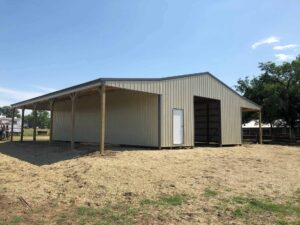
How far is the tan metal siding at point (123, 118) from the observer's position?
50.1 ft

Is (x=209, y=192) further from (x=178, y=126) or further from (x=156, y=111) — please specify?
(x=178, y=126)

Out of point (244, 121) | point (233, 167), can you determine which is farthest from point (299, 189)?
point (244, 121)

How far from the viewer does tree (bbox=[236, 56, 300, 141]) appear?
28.2m

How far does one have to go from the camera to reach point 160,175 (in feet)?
28.3

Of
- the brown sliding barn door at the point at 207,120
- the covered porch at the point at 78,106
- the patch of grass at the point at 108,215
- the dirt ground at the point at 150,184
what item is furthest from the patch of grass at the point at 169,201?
the brown sliding barn door at the point at 207,120

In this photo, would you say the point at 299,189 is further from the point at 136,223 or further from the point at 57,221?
the point at 57,221

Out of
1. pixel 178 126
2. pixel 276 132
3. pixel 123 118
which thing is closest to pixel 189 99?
pixel 178 126

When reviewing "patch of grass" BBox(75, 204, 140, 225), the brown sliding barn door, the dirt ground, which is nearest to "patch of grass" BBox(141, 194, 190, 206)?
the dirt ground

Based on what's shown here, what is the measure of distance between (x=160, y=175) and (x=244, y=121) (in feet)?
87.6

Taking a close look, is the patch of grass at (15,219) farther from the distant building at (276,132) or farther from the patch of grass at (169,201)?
the distant building at (276,132)

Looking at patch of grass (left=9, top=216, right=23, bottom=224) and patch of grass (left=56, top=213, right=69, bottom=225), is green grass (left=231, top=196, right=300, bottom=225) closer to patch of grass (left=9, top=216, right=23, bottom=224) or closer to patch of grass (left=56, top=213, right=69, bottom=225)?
patch of grass (left=56, top=213, right=69, bottom=225)

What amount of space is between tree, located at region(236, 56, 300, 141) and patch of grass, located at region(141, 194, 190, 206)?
934 inches

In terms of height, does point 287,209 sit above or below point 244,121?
below

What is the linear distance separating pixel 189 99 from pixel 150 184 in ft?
31.3
